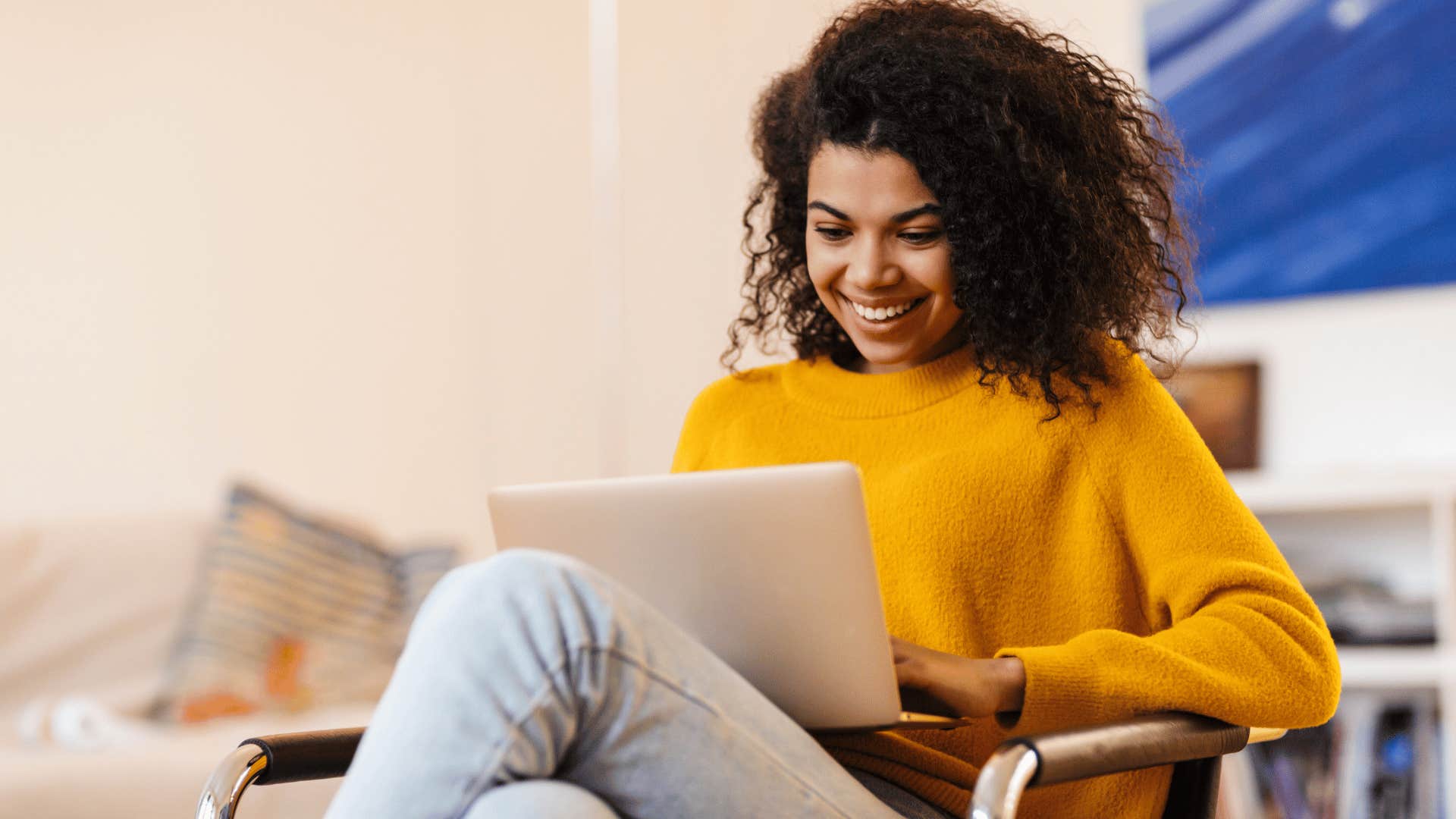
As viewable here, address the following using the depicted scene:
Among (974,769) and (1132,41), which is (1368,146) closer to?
(1132,41)

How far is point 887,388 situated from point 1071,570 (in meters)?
0.24

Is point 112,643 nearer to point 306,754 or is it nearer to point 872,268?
point 306,754

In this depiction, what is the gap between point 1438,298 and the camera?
2.55 meters

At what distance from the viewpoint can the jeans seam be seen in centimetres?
80

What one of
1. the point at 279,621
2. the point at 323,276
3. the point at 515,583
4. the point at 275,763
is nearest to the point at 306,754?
the point at 275,763

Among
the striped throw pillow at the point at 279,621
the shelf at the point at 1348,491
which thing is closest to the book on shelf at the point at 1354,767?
the shelf at the point at 1348,491

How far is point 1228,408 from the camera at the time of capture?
2.66 meters

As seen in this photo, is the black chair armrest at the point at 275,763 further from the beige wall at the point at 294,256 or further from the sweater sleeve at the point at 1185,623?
the beige wall at the point at 294,256

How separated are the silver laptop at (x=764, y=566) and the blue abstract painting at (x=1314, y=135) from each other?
1.78 metres

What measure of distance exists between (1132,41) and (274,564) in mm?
1671

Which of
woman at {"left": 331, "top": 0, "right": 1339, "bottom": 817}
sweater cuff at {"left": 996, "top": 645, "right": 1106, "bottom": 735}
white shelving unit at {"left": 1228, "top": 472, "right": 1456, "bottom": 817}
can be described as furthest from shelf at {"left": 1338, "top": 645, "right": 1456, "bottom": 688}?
sweater cuff at {"left": 996, "top": 645, "right": 1106, "bottom": 735}

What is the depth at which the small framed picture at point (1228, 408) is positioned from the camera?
265cm

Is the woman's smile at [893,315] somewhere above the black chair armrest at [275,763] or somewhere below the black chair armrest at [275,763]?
above

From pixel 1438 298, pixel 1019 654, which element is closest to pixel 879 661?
pixel 1019 654
